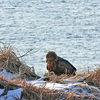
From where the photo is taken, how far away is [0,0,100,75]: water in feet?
62.8

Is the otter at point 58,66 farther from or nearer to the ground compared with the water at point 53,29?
farther from the ground

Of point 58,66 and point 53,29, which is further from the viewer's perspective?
point 53,29

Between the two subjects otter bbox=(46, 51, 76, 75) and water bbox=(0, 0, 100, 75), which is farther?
water bbox=(0, 0, 100, 75)

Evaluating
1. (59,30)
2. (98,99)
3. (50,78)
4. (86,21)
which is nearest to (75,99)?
(98,99)

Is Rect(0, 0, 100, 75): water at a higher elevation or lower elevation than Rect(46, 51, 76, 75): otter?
lower

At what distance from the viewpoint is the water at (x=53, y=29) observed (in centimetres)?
1916

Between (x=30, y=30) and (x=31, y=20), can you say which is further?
(x=31, y=20)

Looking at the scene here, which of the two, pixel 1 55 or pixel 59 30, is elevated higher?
pixel 1 55

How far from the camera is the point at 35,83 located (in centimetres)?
803

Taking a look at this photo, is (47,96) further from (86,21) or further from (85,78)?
(86,21)

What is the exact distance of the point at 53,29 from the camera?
24578 mm

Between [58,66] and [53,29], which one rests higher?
[58,66]

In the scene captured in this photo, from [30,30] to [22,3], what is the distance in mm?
10372

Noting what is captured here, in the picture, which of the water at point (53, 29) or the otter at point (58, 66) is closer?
the otter at point (58, 66)
